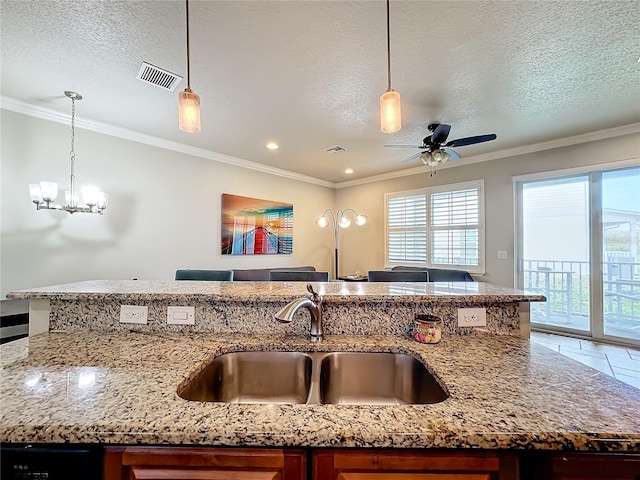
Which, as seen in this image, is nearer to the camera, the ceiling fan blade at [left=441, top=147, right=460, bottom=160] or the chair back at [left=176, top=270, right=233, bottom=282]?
the chair back at [left=176, top=270, right=233, bottom=282]

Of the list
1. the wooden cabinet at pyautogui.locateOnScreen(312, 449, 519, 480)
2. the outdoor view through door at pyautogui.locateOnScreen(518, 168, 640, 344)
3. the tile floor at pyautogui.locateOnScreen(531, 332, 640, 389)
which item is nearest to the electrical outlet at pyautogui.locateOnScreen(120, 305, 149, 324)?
the wooden cabinet at pyautogui.locateOnScreen(312, 449, 519, 480)

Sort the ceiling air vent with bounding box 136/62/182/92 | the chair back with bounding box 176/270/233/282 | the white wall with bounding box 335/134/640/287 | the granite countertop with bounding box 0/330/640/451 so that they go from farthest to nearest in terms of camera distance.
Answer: the white wall with bounding box 335/134/640/287 → the chair back with bounding box 176/270/233/282 → the ceiling air vent with bounding box 136/62/182/92 → the granite countertop with bounding box 0/330/640/451

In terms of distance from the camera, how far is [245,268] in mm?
4621

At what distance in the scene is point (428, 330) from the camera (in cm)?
111

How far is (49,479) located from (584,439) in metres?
1.15

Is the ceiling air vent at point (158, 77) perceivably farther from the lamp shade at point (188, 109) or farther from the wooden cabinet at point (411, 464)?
the wooden cabinet at point (411, 464)

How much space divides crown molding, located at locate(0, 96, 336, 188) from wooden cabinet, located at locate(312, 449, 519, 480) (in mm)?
3989

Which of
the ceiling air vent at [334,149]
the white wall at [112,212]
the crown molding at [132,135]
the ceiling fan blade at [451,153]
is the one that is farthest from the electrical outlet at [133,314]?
the ceiling air vent at [334,149]

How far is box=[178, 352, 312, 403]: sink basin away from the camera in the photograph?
110cm

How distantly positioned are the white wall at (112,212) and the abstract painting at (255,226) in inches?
4.9

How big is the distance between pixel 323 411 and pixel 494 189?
4630mm

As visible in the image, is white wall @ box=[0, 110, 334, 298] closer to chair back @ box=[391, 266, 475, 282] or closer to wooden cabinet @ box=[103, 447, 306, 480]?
chair back @ box=[391, 266, 475, 282]

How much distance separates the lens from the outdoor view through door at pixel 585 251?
3.35m

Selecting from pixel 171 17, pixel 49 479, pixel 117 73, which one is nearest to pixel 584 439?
pixel 49 479
